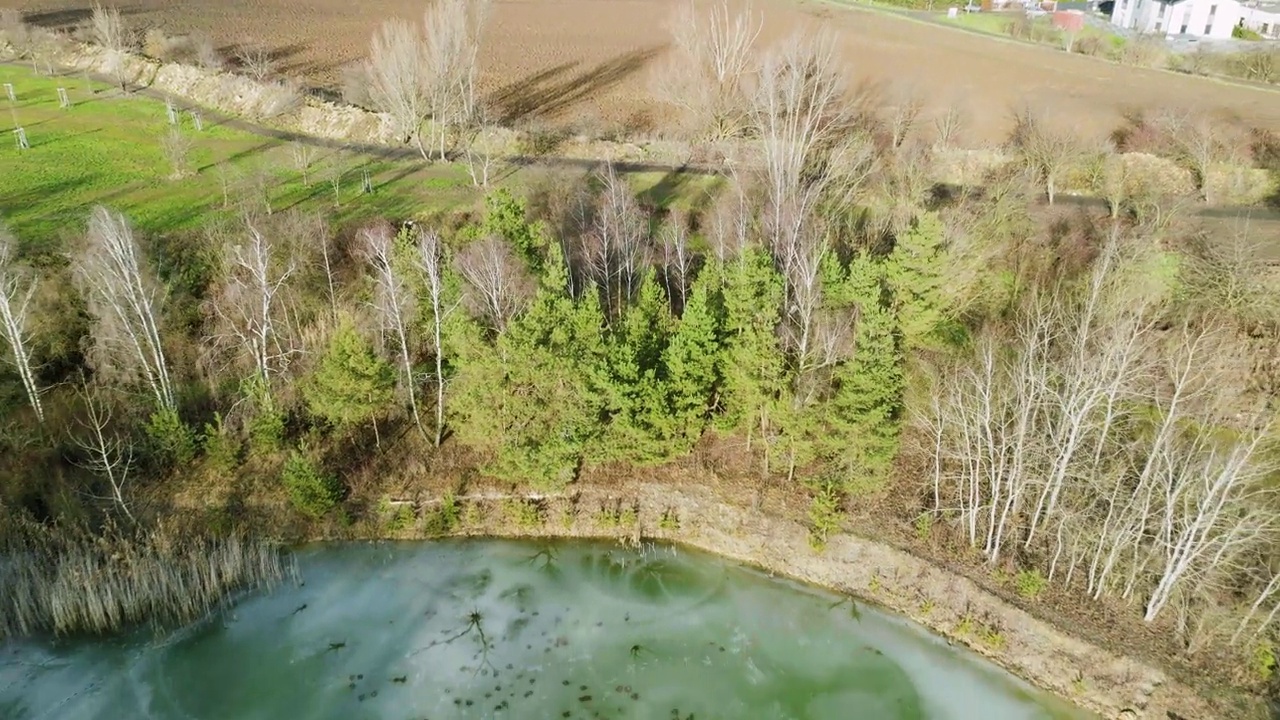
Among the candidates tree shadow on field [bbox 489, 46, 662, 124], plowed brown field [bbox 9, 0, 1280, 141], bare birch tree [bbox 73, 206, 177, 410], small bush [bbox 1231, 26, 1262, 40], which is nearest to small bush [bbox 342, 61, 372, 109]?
plowed brown field [bbox 9, 0, 1280, 141]

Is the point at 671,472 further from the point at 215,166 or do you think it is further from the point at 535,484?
the point at 215,166

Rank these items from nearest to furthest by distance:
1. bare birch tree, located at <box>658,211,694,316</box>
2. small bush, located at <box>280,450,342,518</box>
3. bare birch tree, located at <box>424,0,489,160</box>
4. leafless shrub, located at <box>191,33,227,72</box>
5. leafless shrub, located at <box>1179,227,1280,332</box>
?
small bush, located at <box>280,450,342,518</box>, leafless shrub, located at <box>1179,227,1280,332</box>, bare birch tree, located at <box>658,211,694,316</box>, bare birch tree, located at <box>424,0,489,160</box>, leafless shrub, located at <box>191,33,227,72</box>

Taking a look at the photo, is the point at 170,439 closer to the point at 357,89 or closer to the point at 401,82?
the point at 401,82

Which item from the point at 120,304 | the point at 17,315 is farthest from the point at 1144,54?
the point at 17,315

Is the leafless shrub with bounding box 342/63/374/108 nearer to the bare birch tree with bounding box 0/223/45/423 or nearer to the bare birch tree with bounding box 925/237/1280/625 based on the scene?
the bare birch tree with bounding box 0/223/45/423

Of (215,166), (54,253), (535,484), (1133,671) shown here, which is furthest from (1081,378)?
(215,166)

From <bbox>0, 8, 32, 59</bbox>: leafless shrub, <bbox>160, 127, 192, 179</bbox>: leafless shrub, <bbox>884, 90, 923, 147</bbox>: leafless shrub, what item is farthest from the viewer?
<bbox>0, 8, 32, 59</bbox>: leafless shrub
